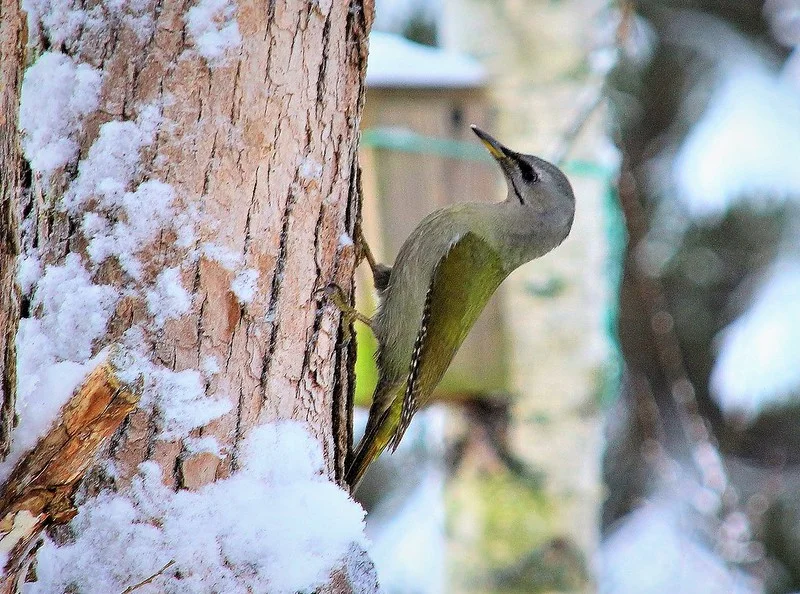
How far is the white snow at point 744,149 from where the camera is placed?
5414mm

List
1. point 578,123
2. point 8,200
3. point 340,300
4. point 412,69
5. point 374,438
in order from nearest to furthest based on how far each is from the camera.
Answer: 1. point 8,200
2. point 340,300
3. point 374,438
4. point 412,69
5. point 578,123

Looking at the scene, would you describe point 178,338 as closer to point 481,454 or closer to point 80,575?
point 80,575

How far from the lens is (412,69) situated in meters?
3.85

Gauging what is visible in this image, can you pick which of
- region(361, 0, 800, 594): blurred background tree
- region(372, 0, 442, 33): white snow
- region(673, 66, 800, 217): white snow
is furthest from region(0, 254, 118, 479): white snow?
region(673, 66, 800, 217): white snow

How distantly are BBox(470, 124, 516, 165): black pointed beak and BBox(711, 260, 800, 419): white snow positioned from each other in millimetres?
2892

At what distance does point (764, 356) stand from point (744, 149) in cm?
123

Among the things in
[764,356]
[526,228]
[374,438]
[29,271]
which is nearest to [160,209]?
[29,271]

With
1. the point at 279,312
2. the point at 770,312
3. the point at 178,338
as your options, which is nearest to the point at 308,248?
the point at 279,312

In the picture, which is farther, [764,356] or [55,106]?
[764,356]

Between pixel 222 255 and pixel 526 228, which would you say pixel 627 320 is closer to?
pixel 526 228

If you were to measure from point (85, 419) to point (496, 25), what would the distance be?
3593 mm

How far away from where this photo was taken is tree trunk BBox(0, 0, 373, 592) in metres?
1.88

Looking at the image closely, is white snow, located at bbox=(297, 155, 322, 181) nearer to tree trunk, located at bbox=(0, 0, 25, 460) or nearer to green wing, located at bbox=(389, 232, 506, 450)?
tree trunk, located at bbox=(0, 0, 25, 460)

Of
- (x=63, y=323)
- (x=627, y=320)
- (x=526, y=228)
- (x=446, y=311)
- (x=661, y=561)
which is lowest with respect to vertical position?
(x=661, y=561)
